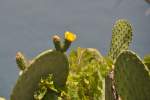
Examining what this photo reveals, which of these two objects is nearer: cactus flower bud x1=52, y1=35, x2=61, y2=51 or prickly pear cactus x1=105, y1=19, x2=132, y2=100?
cactus flower bud x1=52, y1=35, x2=61, y2=51

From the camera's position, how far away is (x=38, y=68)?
342 cm

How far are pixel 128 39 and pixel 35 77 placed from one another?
1.09 meters

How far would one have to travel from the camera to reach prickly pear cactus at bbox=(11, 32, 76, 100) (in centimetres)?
337

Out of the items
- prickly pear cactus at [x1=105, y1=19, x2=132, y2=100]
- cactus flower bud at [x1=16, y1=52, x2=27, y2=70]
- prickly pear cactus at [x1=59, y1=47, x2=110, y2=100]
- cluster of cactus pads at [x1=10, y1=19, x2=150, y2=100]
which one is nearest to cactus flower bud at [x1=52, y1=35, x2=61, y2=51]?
cluster of cactus pads at [x1=10, y1=19, x2=150, y2=100]

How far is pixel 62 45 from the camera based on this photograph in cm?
337

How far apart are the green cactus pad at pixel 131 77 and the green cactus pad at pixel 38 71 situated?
0.44m

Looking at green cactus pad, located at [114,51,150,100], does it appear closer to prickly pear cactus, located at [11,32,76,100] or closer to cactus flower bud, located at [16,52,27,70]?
prickly pear cactus, located at [11,32,76,100]

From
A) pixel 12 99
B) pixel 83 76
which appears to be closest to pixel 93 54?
pixel 83 76

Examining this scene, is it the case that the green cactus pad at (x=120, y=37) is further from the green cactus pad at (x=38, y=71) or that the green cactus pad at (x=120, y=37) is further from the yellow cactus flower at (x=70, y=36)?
the yellow cactus flower at (x=70, y=36)

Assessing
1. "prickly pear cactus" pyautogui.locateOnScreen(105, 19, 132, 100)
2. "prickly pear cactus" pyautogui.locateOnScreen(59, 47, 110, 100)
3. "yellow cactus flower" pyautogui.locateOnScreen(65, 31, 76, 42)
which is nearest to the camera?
"yellow cactus flower" pyautogui.locateOnScreen(65, 31, 76, 42)

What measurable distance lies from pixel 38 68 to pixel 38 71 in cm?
3

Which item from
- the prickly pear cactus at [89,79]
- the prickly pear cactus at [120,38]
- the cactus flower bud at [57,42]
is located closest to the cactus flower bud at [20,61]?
the cactus flower bud at [57,42]

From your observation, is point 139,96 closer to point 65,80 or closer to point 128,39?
point 65,80

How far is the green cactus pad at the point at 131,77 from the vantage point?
2951 mm
